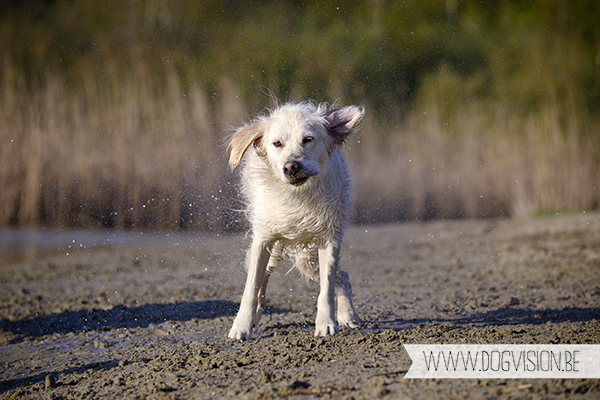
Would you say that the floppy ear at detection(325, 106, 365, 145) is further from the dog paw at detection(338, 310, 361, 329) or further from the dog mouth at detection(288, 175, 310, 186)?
the dog paw at detection(338, 310, 361, 329)

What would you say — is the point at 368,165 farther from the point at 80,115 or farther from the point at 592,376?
the point at 592,376

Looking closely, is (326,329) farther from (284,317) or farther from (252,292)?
(284,317)

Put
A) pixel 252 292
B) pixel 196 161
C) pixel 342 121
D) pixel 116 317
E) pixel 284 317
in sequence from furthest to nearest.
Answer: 1. pixel 196 161
2. pixel 116 317
3. pixel 284 317
4. pixel 342 121
5. pixel 252 292

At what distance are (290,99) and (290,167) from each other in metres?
11.2

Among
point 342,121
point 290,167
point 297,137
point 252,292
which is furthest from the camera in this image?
point 342,121

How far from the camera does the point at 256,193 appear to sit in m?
5.09

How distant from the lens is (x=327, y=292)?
15.5ft

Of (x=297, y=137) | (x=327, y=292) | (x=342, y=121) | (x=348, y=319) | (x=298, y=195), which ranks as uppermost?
(x=342, y=121)

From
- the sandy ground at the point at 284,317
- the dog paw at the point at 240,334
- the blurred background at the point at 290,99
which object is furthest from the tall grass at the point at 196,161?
the dog paw at the point at 240,334

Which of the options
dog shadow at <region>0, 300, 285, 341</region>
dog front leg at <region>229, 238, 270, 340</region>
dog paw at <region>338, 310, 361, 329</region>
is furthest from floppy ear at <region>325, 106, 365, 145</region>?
dog shadow at <region>0, 300, 285, 341</region>

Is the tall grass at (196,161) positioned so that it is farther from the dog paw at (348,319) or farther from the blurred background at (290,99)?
the dog paw at (348,319)

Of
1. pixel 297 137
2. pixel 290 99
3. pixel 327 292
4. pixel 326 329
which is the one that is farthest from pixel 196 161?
pixel 326 329

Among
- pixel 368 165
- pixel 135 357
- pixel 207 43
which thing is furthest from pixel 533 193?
pixel 135 357

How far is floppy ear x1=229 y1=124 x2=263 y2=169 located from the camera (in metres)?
4.88
